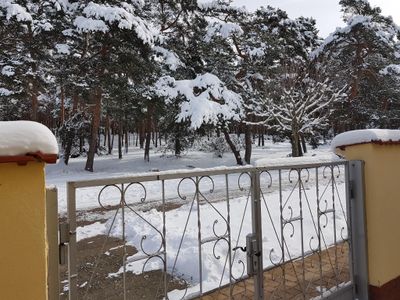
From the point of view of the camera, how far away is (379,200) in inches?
127

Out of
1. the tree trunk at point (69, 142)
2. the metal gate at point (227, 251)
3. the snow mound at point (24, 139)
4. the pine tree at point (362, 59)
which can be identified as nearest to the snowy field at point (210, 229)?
the metal gate at point (227, 251)

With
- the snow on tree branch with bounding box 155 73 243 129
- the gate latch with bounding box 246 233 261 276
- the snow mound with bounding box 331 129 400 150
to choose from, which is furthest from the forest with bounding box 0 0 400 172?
the gate latch with bounding box 246 233 261 276

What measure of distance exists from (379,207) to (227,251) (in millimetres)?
1459

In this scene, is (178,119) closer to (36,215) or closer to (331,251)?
(331,251)

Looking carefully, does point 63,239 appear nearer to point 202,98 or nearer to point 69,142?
point 202,98

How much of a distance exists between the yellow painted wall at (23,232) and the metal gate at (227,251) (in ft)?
0.54

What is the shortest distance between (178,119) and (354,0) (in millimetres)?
14672

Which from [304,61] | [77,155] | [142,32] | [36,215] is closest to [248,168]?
[36,215]

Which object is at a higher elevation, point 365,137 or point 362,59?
point 362,59

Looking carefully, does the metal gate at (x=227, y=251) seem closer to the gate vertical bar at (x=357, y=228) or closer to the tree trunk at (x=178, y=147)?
the gate vertical bar at (x=357, y=228)

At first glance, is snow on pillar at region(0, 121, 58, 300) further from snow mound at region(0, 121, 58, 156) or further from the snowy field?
the snowy field

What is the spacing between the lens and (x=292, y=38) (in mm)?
20906

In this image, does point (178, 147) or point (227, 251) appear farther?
point (178, 147)

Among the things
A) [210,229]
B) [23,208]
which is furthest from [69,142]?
[23,208]
